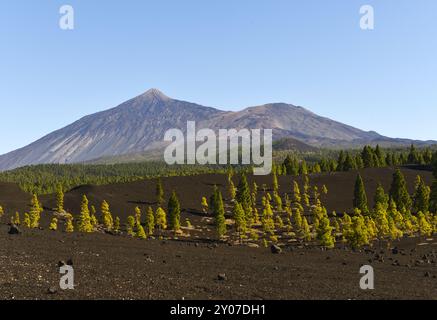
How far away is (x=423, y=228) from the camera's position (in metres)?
89.8

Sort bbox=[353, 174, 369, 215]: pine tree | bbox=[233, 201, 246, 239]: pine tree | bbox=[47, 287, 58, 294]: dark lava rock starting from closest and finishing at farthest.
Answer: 1. bbox=[47, 287, 58, 294]: dark lava rock
2. bbox=[233, 201, 246, 239]: pine tree
3. bbox=[353, 174, 369, 215]: pine tree

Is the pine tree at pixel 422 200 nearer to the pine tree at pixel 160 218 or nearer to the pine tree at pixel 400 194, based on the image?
the pine tree at pixel 400 194

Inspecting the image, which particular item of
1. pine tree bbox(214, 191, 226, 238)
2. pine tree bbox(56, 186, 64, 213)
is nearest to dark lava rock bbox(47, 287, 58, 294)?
pine tree bbox(214, 191, 226, 238)

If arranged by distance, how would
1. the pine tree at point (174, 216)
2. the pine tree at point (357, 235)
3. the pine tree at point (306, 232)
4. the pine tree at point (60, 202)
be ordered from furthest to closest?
the pine tree at point (60, 202) < the pine tree at point (174, 216) < the pine tree at point (306, 232) < the pine tree at point (357, 235)

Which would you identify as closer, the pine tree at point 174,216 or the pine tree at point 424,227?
the pine tree at point 424,227

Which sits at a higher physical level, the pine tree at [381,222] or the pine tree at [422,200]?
the pine tree at [422,200]

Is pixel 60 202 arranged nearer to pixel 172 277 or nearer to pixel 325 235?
pixel 325 235

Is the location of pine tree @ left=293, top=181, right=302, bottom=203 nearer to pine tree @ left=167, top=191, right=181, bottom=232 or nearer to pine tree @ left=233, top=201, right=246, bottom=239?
pine tree @ left=233, top=201, right=246, bottom=239

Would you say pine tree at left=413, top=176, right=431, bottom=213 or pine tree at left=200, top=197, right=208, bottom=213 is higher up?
pine tree at left=413, top=176, right=431, bottom=213

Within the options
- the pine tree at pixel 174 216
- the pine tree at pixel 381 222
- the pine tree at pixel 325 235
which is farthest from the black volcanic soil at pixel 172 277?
the pine tree at pixel 174 216

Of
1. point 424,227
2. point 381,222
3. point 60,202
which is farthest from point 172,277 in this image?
point 60,202

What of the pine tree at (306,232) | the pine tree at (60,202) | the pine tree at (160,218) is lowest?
the pine tree at (306,232)

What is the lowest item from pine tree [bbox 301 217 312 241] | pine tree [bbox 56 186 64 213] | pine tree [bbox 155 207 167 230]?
pine tree [bbox 301 217 312 241]
